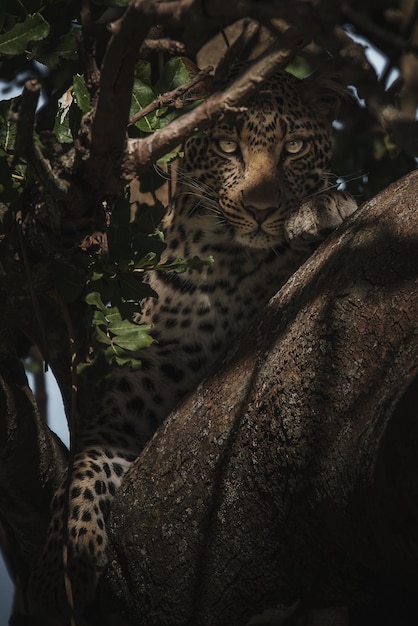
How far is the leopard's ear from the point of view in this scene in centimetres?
519

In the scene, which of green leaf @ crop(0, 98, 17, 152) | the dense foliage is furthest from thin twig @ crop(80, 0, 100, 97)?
green leaf @ crop(0, 98, 17, 152)

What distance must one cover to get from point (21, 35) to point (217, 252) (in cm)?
Answer: 177

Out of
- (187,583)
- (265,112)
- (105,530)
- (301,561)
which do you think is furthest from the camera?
(265,112)

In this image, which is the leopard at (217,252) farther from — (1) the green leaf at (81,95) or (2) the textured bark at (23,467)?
(1) the green leaf at (81,95)

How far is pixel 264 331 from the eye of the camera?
347 centimetres

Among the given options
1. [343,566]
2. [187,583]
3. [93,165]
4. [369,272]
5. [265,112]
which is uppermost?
[265,112]

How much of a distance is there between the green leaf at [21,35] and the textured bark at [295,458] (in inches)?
42.4

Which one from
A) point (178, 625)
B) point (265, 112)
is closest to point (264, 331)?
point (178, 625)

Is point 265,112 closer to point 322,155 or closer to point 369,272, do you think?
point 322,155

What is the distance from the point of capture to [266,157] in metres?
5.11

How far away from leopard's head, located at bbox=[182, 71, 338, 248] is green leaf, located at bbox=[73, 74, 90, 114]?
1.68m

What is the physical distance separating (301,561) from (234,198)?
7.19 feet

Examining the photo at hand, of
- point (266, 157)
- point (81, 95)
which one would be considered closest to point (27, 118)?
point (81, 95)

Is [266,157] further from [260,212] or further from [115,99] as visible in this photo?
[115,99]
